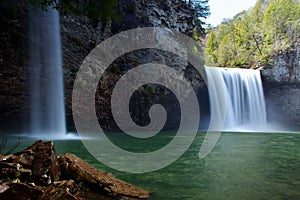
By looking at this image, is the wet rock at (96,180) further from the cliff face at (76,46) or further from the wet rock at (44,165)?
the cliff face at (76,46)

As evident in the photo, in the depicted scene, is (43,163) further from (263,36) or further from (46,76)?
(263,36)

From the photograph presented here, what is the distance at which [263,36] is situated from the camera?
3488cm

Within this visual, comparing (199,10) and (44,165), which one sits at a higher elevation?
(199,10)

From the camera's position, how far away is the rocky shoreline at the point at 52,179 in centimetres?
271

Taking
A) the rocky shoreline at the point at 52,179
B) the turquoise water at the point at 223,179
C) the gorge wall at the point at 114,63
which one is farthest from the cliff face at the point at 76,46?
the rocky shoreline at the point at 52,179

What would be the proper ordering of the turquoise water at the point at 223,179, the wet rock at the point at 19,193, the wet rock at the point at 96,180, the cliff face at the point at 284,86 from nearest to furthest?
the wet rock at the point at 19,193 → the wet rock at the point at 96,180 → the turquoise water at the point at 223,179 → the cliff face at the point at 284,86

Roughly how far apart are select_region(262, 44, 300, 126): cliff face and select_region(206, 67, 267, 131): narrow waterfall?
76.8 inches

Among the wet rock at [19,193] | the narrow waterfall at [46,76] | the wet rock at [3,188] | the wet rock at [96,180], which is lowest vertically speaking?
the wet rock at [96,180]

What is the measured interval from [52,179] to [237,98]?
22984 millimetres

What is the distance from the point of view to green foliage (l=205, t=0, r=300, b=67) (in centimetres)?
3123

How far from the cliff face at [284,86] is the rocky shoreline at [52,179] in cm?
2661

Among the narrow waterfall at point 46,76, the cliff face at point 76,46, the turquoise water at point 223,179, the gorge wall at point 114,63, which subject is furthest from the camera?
the narrow waterfall at point 46,76

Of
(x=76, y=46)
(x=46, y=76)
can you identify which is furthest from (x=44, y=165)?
(x=76, y=46)

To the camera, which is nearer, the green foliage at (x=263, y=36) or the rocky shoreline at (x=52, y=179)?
the rocky shoreline at (x=52, y=179)
